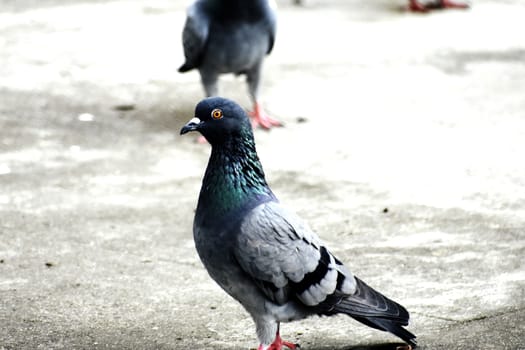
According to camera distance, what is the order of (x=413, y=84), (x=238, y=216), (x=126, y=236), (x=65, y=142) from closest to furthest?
1. (x=238, y=216)
2. (x=126, y=236)
3. (x=65, y=142)
4. (x=413, y=84)

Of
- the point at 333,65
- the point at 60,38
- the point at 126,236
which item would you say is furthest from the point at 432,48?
the point at 126,236

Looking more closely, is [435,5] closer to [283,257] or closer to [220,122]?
[220,122]

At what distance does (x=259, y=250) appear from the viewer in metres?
4.16

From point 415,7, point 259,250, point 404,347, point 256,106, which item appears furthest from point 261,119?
point 259,250

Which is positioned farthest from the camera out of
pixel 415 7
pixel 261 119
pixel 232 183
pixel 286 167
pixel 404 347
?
pixel 415 7

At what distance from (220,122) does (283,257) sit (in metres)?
0.59

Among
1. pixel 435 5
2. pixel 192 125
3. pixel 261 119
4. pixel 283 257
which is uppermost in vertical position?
pixel 192 125

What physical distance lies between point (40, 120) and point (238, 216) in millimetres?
4718

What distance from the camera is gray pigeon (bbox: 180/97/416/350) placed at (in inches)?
165

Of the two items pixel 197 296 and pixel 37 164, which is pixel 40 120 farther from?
pixel 197 296

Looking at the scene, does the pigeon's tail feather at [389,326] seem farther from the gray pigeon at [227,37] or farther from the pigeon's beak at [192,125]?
the gray pigeon at [227,37]

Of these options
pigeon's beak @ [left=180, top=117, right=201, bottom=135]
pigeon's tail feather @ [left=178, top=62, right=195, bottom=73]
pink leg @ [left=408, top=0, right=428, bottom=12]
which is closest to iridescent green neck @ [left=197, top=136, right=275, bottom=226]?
pigeon's beak @ [left=180, top=117, right=201, bottom=135]

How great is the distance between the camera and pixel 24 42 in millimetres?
10539

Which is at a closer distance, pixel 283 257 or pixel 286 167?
pixel 283 257
